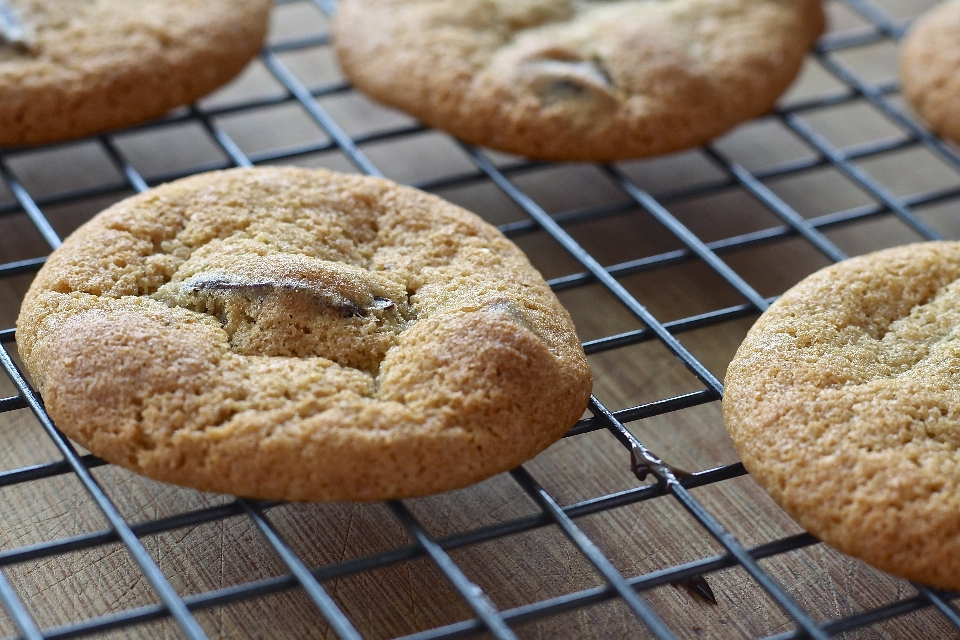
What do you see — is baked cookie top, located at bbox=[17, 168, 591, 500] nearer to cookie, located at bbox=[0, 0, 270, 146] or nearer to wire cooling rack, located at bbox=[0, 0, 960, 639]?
wire cooling rack, located at bbox=[0, 0, 960, 639]

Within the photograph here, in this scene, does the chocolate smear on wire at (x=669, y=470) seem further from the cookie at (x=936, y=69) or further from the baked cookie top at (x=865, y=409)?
the cookie at (x=936, y=69)

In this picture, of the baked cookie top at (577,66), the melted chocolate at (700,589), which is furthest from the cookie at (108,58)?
the melted chocolate at (700,589)

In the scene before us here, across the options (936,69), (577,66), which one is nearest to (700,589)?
(577,66)

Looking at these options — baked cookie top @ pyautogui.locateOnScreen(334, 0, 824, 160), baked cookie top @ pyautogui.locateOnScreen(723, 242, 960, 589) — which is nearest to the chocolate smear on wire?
baked cookie top @ pyautogui.locateOnScreen(723, 242, 960, 589)

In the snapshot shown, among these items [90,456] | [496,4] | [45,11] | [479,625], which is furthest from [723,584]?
[45,11]

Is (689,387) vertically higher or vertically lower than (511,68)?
lower

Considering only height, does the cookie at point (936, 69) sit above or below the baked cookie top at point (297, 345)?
below

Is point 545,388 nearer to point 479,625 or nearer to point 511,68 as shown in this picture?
point 479,625
